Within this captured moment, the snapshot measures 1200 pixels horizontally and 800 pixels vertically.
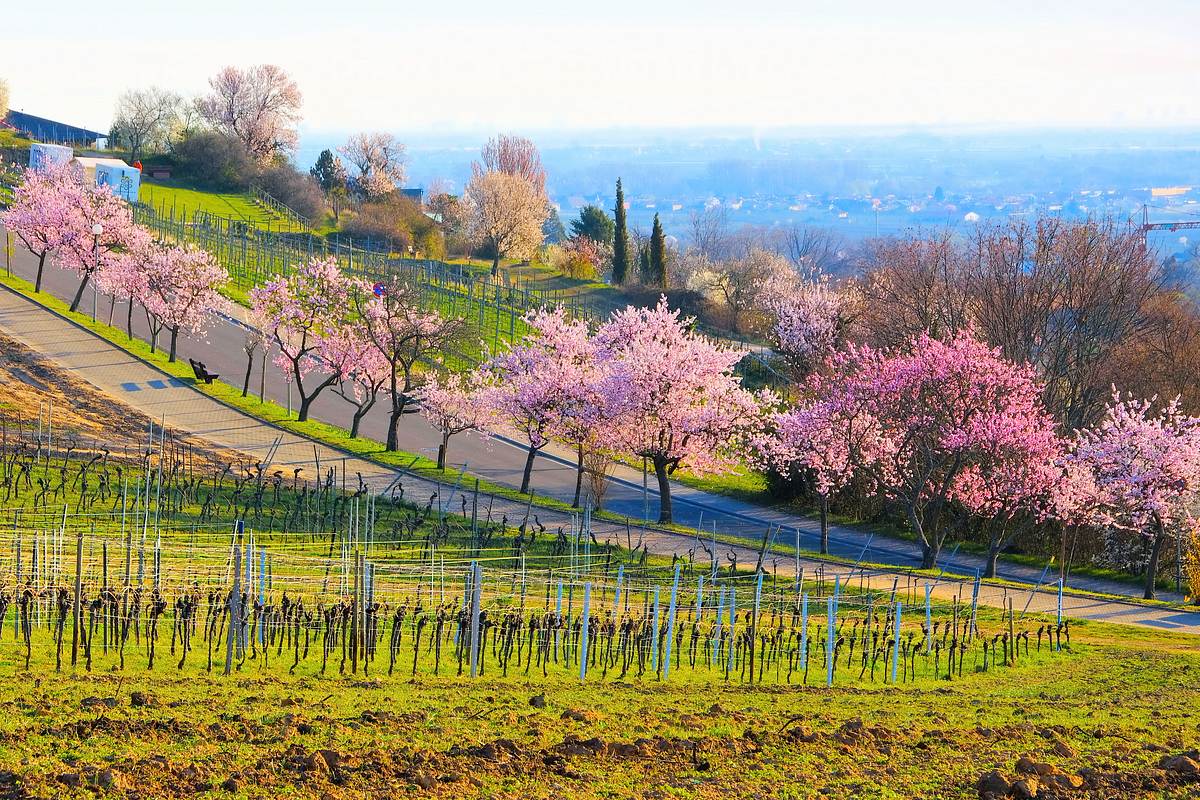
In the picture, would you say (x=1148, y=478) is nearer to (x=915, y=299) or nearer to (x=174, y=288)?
(x=915, y=299)

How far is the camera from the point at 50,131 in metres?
122

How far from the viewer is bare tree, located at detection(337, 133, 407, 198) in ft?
415

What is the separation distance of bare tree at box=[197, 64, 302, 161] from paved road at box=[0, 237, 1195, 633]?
66004 millimetres

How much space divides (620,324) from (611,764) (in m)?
35.9

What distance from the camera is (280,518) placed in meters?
31.6

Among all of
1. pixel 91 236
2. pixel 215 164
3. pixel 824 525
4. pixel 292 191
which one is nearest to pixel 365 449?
pixel 824 525

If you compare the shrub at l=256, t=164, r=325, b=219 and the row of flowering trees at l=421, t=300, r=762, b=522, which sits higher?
the shrub at l=256, t=164, r=325, b=219

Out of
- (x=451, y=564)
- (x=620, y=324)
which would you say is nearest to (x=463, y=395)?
(x=620, y=324)

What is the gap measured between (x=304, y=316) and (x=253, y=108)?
8106cm

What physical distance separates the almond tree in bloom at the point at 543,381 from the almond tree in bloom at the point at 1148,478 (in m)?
15.7

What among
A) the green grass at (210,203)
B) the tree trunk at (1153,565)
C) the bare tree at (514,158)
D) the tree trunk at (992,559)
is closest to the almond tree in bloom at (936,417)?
the tree trunk at (992,559)

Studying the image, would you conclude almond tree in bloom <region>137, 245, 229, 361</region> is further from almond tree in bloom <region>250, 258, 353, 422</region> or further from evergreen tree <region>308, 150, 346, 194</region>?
evergreen tree <region>308, 150, 346, 194</region>

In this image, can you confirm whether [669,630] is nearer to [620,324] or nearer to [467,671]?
[467,671]

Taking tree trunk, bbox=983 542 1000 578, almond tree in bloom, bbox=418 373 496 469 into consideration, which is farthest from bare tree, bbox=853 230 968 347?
almond tree in bloom, bbox=418 373 496 469
